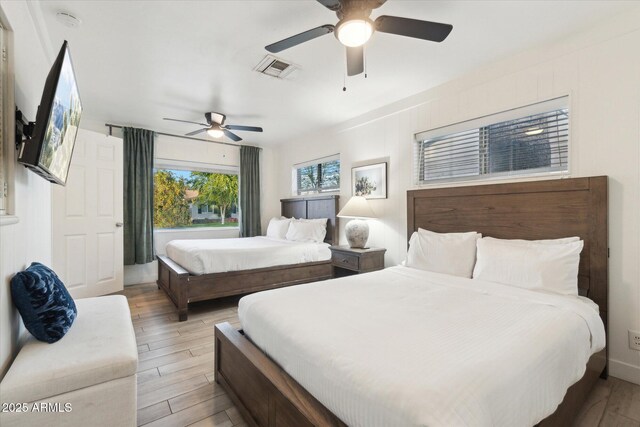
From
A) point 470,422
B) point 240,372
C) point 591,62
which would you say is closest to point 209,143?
point 240,372

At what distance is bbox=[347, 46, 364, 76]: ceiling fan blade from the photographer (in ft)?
6.38

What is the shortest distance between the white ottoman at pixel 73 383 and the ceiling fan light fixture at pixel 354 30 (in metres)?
2.05

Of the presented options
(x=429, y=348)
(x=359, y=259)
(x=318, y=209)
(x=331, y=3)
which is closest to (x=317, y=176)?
(x=318, y=209)

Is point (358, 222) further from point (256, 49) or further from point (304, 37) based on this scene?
point (304, 37)

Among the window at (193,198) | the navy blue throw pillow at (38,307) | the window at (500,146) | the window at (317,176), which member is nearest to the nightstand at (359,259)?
the window at (500,146)

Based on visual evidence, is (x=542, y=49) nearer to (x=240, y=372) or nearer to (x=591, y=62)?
(x=591, y=62)

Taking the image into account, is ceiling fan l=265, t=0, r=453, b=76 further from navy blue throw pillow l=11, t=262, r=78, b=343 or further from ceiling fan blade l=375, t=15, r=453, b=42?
navy blue throw pillow l=11, t=262, r=78, b=343

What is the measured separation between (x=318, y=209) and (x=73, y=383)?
3750mm

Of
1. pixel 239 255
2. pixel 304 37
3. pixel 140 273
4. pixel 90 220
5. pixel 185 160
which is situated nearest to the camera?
pixel 304 37

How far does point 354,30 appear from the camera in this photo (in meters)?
1.67

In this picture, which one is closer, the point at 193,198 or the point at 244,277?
the point at 244,277

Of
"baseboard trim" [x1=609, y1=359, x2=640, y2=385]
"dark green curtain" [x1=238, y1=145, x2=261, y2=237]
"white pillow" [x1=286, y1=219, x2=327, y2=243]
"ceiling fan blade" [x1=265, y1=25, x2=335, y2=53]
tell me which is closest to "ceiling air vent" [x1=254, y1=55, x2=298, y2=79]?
"ceiling fan blade" [x1=265, y1=25, x2=335, y2=53]

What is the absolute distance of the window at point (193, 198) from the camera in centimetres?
507

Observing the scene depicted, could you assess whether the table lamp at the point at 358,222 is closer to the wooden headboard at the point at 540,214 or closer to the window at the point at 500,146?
the window at the point at 500,146
